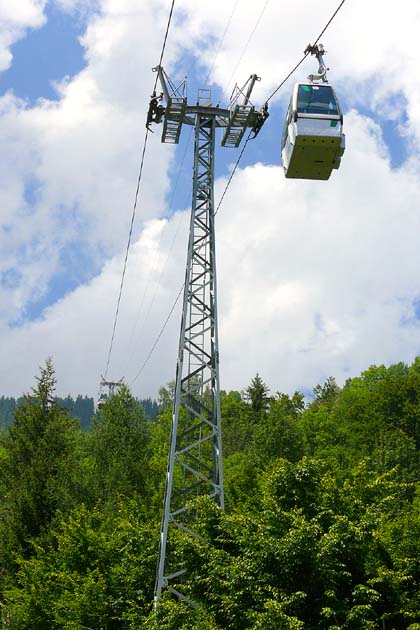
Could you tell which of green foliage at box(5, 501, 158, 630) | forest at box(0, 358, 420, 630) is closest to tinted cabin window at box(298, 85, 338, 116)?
forest at box(0, 358, 420, 630)

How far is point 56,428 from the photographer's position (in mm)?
33156

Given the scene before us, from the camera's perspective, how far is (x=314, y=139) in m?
15.1

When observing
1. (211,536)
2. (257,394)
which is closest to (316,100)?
(211,536)

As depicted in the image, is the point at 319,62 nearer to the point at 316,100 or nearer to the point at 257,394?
the point at 316,100

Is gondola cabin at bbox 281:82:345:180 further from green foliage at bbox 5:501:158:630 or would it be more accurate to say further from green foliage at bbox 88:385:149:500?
green foliage at bbox 88:385:149:500

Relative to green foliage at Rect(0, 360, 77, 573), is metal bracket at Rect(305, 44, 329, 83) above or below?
above

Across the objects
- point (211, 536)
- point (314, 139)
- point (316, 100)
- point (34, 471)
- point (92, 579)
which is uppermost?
point (316, 100)

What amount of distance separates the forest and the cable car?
21.4 ft

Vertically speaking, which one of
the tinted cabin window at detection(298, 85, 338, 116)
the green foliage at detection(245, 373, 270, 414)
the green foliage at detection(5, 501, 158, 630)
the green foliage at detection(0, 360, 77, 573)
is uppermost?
the green foliage at detection(245, 373, 270, 414)

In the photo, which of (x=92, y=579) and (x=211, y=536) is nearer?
(x=211, y=536)

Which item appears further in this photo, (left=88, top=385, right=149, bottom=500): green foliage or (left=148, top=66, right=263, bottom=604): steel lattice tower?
(left=88, top=385, right=149, bottom=500): green foliage

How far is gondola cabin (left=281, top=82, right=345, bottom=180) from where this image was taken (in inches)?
598

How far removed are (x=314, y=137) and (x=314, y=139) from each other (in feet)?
0.14

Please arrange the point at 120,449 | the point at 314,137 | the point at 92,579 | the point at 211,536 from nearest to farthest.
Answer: the point at 314,137
the point at 211,536
the point at 92,579
the point at 120,449
